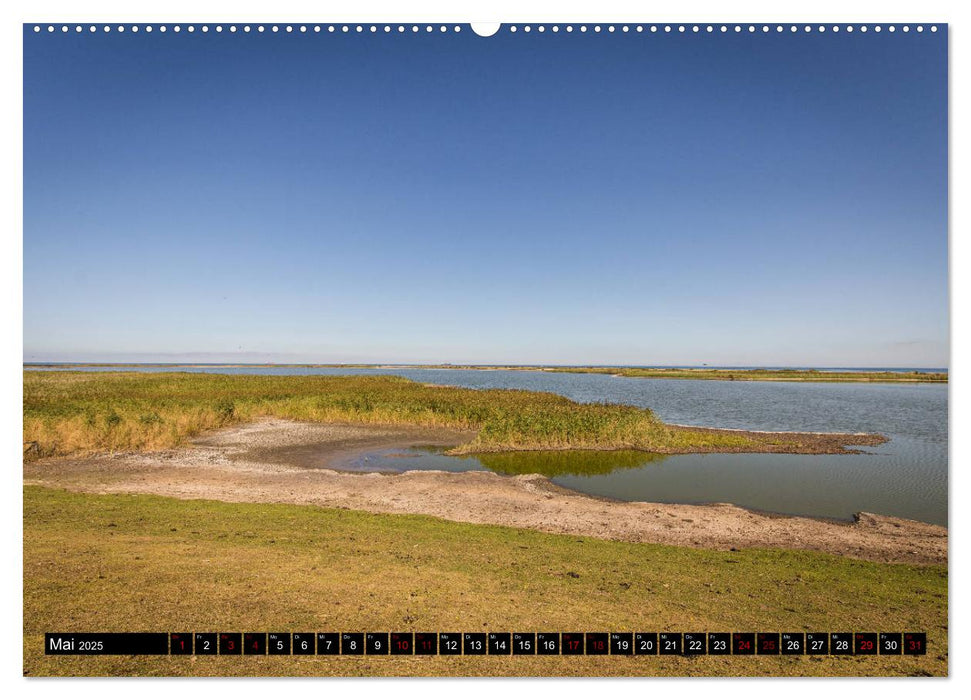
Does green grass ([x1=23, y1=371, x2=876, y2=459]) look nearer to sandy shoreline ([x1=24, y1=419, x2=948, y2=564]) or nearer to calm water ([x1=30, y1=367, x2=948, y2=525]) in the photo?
calm water ([x1=30, y1=367, x2=948, y2=525])

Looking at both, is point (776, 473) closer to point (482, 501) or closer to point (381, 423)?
point (482, 501)

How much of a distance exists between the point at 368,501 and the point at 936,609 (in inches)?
438

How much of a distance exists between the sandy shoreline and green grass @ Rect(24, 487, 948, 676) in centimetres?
135

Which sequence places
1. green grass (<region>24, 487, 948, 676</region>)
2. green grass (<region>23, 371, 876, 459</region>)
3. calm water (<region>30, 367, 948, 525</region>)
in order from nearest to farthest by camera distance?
green grass (<region>24, 487, 948, 676</region>) → calm water (<region>30, 367, 948, 525</region>) → green grass (<region>23, 371, 876, 459</region>)

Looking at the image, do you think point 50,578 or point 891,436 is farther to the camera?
point 891,436

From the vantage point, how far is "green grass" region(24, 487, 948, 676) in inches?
165

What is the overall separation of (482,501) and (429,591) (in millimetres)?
7108

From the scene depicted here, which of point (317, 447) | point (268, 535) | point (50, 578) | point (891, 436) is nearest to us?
point (50, 578)

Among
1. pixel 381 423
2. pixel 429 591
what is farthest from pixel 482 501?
pixel 381 423

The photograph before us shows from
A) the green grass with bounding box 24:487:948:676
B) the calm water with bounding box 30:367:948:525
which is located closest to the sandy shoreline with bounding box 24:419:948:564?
the green grass with bounding box 24:487:948:676

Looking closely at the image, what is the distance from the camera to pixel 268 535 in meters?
8.53
